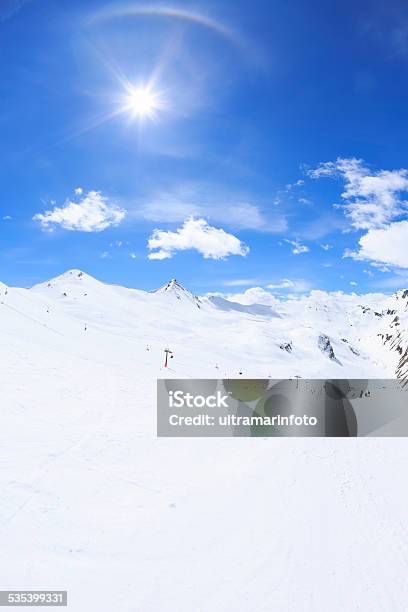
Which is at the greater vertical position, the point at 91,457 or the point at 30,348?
the point at 30,348

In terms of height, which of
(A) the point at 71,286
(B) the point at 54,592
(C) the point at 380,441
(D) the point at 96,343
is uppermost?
(A) the point at 71,286

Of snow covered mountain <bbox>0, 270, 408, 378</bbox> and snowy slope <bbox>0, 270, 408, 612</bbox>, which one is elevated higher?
snow covered mountain <bbox>0, 270, 408, 378</bbox>

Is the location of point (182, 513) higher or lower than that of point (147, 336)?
lower

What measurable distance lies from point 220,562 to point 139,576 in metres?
1.74

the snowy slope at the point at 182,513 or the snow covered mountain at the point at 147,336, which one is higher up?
the snow covered mountain at the point at 147,336

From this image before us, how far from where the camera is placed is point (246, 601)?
689 cm

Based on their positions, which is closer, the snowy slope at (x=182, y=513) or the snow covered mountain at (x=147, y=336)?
the snowy slope at (x=182, y=513)

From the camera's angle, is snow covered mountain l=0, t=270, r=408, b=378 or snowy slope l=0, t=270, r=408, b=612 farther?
snow covered mountain l=0, t=270, r=408, b=378

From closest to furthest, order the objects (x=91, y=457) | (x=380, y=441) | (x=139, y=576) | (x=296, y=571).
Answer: (x=139, y=576) → (x=296, y=571) → (x=91, y=457) → (x=380, y=441)

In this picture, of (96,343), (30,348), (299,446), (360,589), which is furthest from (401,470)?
(96,343)

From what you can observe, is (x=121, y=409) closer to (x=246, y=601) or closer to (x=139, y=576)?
(x=139, y=576)

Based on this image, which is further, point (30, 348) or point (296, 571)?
point (30, 348)

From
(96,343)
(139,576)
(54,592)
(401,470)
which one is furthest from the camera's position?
(96,343)

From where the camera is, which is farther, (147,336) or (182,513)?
(147,336)
